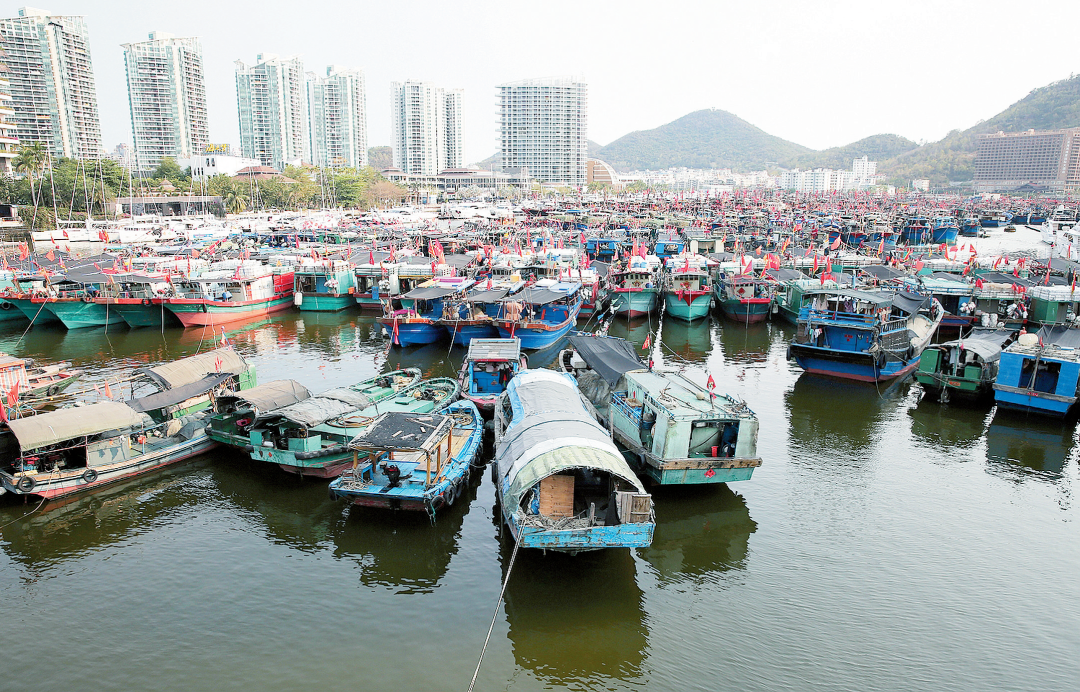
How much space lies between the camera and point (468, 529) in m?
14.6

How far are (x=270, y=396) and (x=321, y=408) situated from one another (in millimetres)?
1657

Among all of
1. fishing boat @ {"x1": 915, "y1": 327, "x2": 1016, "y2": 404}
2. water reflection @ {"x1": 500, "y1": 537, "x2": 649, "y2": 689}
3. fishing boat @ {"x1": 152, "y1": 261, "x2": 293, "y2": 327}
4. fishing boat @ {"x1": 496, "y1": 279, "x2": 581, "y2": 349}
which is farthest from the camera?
fishing boat @ {"x1": 152, "y1": 261, "x2": 293, "y2": 327}

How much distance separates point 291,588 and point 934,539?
13.6m

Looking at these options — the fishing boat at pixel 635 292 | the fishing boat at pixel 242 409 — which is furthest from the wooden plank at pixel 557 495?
the fishing boat at pixel 635 292

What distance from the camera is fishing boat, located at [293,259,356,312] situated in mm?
40062

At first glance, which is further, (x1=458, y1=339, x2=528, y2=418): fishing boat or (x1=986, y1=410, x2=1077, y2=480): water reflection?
(x1=458, y1=339, x2=528, y2=418): fishing boat

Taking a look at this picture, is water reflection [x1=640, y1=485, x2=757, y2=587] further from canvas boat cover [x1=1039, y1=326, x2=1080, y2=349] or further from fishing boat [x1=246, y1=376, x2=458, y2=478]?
canvas boat cover [x1=1039, y1=326, x2=1080, y2=349]

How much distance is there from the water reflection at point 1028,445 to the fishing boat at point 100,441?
22355 millimetres

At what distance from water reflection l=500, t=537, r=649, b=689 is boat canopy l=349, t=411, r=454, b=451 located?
303 centimetres

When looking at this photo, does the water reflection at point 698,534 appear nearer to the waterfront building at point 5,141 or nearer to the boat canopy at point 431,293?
the boat canopy at point 431,293

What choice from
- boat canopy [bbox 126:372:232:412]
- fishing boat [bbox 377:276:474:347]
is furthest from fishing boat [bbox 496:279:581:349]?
boat canopy [bbox 126:372:232:412]

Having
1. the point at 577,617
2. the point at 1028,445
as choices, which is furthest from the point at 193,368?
the point at 1028,445

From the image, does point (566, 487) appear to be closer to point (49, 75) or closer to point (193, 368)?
point (193, 368)

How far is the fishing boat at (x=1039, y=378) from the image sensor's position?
66.4 ft
